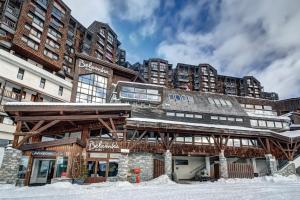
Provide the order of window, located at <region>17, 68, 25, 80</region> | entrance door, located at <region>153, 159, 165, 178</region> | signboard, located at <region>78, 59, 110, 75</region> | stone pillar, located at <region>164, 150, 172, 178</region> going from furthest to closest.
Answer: signboard, located at <region>78, 59, 110, 75</region> < window, located at <region>17, 68, 25, 80</region> < entrance door, located at <region>153, 159, 165, 178</region> < stone pillar, located at <region>164, 150, 172, 178</region>

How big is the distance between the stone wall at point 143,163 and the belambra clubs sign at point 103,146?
82.5 inches

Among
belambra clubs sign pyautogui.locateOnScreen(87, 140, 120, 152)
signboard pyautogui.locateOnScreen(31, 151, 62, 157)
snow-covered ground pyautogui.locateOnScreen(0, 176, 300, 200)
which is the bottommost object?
snow-covered ground pyautogui.locateOnScreen(0, 176, 300, 200)

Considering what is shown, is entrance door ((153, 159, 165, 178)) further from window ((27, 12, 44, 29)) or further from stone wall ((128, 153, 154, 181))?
window ((27, 12, 44, 29))

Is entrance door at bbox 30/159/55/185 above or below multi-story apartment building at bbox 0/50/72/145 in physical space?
below

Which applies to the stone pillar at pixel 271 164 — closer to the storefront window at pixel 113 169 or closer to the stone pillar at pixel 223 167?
the stone pillar at pixel 223 167

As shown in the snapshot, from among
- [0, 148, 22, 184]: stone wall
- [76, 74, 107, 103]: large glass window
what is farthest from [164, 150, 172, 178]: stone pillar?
[76, 74, 107, 103]: large glass window

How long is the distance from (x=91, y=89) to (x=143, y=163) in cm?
1469

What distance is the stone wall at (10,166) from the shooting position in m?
12.1

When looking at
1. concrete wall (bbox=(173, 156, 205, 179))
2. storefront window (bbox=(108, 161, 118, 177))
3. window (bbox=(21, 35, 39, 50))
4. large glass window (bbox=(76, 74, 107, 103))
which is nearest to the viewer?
storefront window (bbox=(108, 161, 118, 177))

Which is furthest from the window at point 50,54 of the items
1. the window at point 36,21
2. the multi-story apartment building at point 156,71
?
the multi-story apartment building at point 156,71

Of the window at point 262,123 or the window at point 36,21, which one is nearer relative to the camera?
the window at point 262,123

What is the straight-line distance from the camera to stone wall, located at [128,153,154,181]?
1788cm

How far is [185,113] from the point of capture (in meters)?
25.6

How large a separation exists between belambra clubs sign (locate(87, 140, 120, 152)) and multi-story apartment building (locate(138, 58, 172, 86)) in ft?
154
